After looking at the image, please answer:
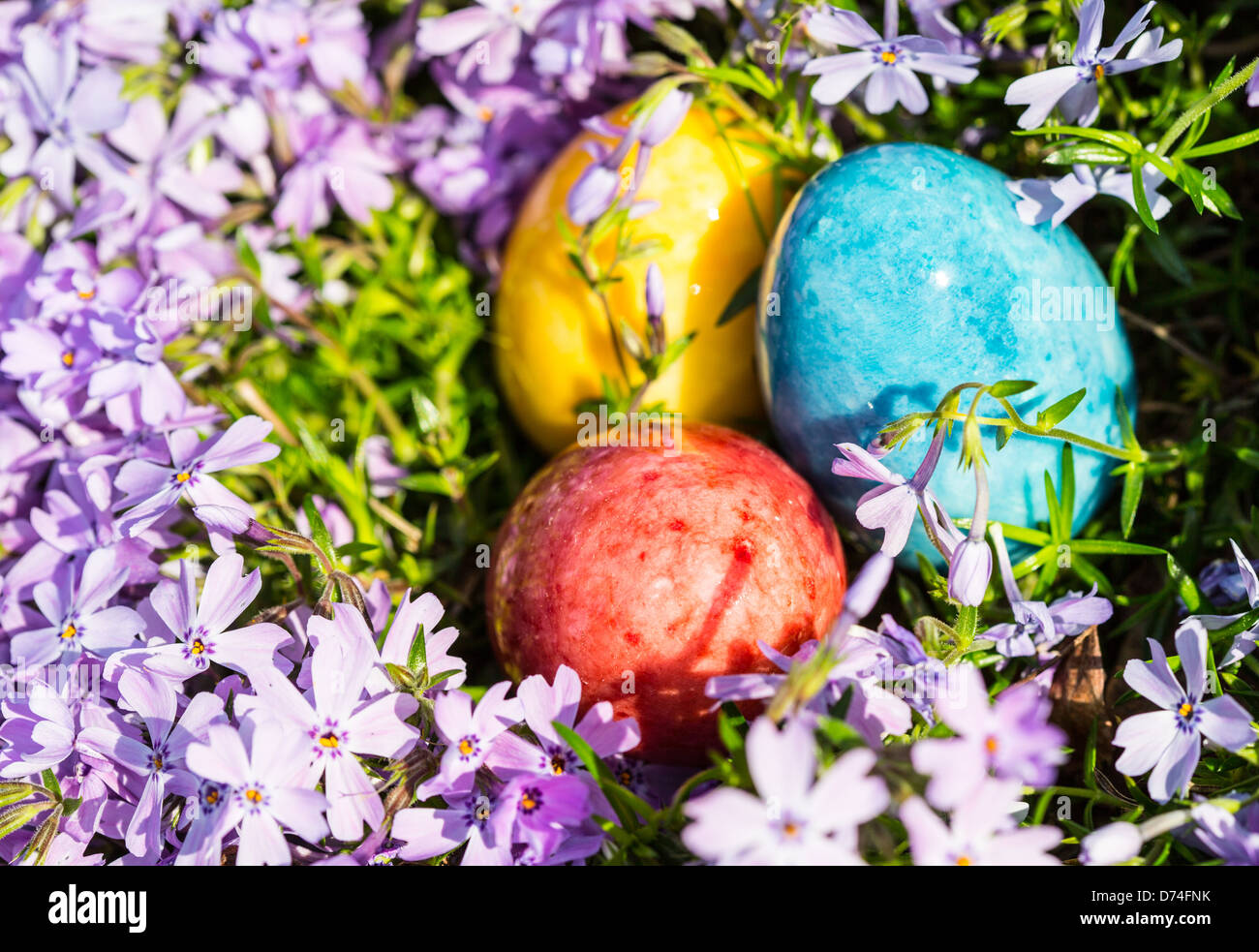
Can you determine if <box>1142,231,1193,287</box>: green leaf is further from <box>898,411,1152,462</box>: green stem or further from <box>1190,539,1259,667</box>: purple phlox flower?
<box>1190,539,1259,667</box>: purple phlox flower

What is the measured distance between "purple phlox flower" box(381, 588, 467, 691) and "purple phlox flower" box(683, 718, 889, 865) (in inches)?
16.7

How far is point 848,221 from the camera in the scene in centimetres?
119

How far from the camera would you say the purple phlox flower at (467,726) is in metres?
1.01

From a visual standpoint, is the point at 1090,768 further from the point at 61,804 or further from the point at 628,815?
the point at 61,804

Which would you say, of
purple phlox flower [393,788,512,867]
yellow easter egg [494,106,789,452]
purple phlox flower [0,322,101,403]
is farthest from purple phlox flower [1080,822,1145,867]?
purple phlox flower [0,322,101,403]

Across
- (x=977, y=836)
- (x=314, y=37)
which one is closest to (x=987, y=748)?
(x=977, y=836)

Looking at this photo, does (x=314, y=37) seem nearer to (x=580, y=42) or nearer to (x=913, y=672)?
(x=580, y=42)

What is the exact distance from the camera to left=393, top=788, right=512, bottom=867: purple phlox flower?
40.4 inches

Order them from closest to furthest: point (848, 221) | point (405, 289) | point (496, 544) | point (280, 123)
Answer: point (848, 221) → point (496, 544) → point (280, 123) → point (405, 289)

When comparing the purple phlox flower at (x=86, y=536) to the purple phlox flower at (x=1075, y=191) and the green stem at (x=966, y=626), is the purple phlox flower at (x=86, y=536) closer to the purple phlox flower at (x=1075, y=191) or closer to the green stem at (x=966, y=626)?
the green stem at (x=966, y=626)

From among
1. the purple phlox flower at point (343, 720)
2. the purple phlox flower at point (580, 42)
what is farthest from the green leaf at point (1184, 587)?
the purple phlox flower at point (580, 42)
